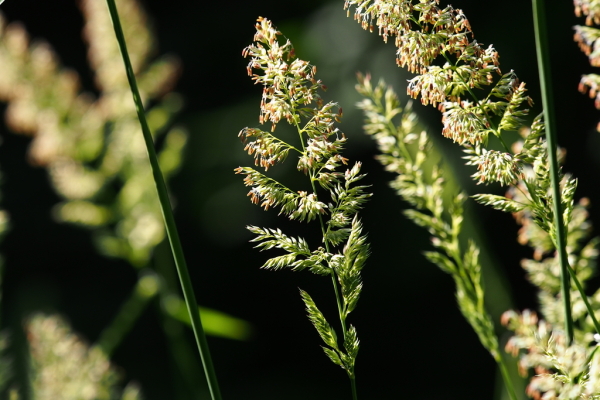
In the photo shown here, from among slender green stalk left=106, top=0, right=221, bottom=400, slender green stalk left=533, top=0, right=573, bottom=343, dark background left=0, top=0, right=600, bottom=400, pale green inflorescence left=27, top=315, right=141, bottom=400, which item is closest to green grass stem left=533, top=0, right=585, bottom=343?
slender green stalk left=533, top=0, right=573, bottom=343

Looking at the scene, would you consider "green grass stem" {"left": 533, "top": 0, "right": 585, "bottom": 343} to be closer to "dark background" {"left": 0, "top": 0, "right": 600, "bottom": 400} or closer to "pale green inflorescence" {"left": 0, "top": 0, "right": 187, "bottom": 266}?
"pale green inflorescence" {"left": 0, "top": 0, "right": 187, "bottom": 266}

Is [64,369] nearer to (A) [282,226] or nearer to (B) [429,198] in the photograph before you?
(B) [429,198]

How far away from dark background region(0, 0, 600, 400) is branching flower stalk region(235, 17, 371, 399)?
117 cm

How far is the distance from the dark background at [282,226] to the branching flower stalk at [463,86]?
1.15m

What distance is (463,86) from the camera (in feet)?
0.88

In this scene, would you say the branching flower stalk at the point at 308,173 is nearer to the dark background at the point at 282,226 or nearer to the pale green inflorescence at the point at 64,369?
the pale green inflorescence at the point at 64,369

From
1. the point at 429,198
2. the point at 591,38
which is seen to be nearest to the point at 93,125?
the point at 429,198

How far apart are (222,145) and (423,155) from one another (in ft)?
4.24

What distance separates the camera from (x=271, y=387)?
162 cm

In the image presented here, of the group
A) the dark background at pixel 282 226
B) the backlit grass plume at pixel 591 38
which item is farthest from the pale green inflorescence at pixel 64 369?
the dark background at pixel 282 226

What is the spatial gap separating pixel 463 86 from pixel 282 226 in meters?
1.43

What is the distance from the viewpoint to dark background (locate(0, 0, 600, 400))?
153 cm

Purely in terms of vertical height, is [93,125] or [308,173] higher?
[93,125]

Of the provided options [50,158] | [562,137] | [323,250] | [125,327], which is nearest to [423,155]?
[323,250]
